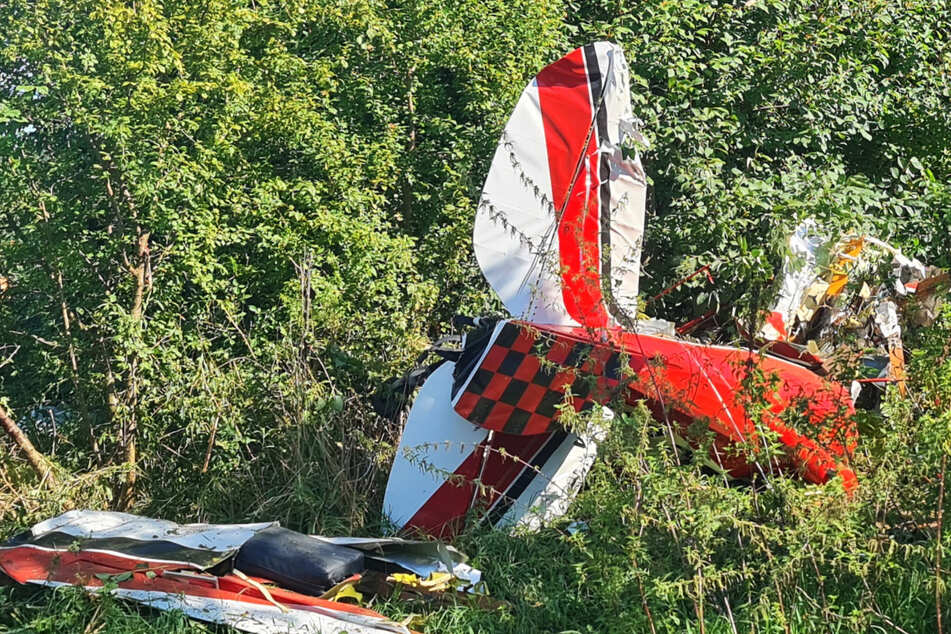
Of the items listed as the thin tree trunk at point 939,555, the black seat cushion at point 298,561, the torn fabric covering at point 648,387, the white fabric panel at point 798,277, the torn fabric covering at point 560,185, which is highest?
the torn fabric covering at point 560,185

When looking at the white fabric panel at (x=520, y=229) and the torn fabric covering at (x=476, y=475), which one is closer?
the torn fabric covering at (x=476, y=475)

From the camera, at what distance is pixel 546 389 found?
5.29 m

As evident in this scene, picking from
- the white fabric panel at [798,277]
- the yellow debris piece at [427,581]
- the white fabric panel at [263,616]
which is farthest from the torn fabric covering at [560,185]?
the white fabric panel at [263,616]

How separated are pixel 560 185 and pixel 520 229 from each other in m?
0.36

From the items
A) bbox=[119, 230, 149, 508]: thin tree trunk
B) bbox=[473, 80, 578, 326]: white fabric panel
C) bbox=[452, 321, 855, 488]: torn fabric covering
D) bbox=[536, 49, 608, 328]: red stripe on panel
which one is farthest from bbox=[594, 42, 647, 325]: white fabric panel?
bbox=[119, 230, 149, 508]: thin tree trunk

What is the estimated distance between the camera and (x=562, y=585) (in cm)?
454

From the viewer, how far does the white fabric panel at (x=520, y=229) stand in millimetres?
5750

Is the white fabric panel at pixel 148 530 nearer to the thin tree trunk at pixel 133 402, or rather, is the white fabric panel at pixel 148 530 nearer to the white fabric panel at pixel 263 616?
the white fabric panel at pixel 263 616

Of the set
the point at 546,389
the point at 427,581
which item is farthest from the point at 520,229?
the point at 427,581

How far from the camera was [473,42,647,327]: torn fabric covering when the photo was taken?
579 cm

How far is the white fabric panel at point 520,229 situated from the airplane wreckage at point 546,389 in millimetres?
13

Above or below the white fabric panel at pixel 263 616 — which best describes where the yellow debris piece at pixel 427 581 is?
below

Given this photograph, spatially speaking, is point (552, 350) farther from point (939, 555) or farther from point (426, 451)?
point (939, 555)

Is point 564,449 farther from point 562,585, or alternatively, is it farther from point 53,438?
point 53,438
